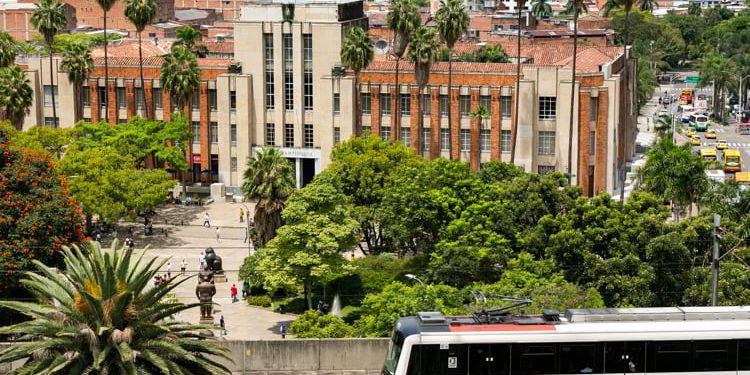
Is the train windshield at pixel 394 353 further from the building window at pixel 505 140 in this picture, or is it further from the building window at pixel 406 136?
the building window at pixel 406 136

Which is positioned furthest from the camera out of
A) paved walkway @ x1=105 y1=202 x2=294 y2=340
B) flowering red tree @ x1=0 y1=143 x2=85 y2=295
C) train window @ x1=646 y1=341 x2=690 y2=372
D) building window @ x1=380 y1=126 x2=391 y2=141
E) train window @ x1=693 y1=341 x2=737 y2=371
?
building window @ x1=380 y1=126 x2=391 y2=141

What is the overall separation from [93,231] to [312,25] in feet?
86.0

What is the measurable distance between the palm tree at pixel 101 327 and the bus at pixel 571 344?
6.02 metres

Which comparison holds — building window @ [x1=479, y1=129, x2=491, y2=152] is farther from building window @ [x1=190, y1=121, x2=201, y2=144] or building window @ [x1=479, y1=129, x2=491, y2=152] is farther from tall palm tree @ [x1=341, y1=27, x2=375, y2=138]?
building window @ [x1=190, y1=121, x2=201, y2=144]

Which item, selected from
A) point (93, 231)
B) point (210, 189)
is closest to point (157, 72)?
point (210, 189)

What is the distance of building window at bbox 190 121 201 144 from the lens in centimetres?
11569

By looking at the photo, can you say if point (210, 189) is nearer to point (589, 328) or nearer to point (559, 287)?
point (559, 287)

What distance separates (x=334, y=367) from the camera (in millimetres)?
45250

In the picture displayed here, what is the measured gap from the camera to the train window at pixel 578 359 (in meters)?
38.0

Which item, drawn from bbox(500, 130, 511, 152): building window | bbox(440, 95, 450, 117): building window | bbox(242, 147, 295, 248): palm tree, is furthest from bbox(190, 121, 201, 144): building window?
bbox(242, 147, 295, 248): palm tree

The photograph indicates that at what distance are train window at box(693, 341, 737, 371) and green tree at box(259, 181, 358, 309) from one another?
3809cm

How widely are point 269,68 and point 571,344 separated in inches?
3028

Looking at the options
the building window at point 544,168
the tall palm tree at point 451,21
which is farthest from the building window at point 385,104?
the building window at point 544,168

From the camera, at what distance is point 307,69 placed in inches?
4377
